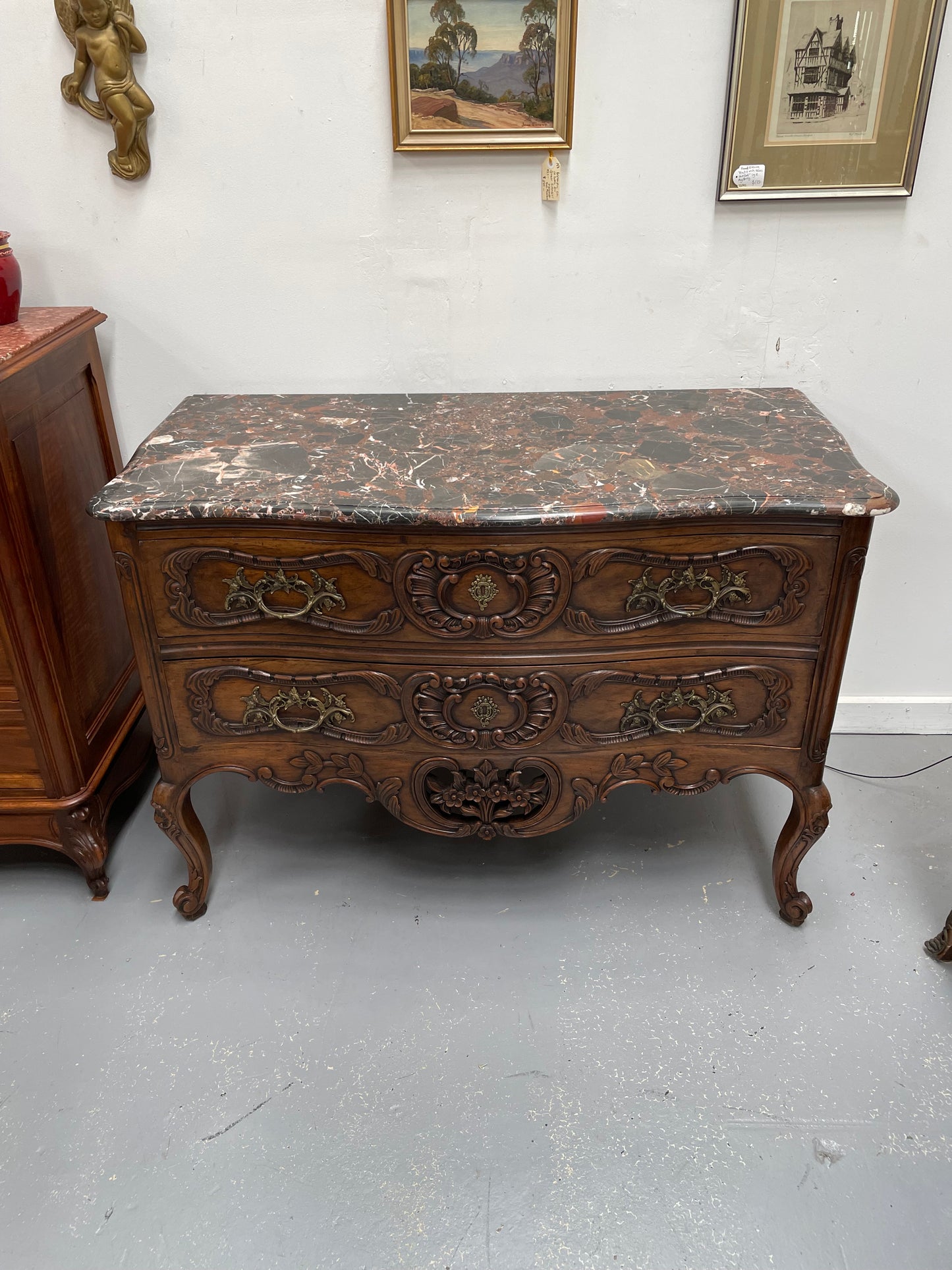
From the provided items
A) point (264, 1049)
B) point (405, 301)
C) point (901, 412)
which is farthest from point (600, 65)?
point (264, 1049)

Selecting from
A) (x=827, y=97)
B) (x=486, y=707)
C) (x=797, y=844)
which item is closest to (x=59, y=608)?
(x=486, y=707)

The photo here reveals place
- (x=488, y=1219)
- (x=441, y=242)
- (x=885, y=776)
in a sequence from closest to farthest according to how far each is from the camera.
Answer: (x=488, y=1219) < (x=441, y=242) < (x=885, y=776)

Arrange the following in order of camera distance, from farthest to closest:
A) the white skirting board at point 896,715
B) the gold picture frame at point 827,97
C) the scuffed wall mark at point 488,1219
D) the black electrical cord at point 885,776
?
the white skirting board at point 896,715
the black electrical cord at point 885,776
the gold picture frame at point 827,97
the scuffed wall mark at point 488,1219

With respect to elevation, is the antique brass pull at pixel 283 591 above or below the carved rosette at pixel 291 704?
above

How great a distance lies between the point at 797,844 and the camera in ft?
6.50

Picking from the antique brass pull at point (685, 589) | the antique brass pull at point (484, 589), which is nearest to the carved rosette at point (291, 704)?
the antique brass pull at point (484, 589)

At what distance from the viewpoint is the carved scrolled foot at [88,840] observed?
81.2 inches

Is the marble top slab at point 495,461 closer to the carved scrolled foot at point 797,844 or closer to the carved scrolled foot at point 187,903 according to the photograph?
the carved scrolled foot at point 797,844

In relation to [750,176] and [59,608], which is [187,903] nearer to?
[59,608]

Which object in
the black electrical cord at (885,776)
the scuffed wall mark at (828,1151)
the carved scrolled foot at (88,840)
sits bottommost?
the scuffed wall mark at (828,1151)

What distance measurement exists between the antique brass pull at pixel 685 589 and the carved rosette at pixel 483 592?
135mm

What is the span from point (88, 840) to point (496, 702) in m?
1.04

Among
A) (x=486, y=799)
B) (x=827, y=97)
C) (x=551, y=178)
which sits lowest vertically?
(x=486, y=799)

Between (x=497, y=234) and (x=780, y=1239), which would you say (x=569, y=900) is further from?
(x=497, y=234)
